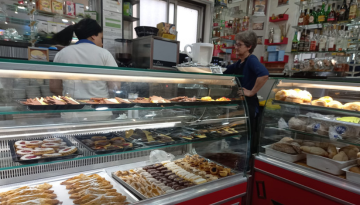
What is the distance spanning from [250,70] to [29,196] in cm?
285

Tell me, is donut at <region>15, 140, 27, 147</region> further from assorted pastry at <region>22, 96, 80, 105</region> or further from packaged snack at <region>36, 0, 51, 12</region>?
packaged snack at <region>36, 0, 51, 12</region>

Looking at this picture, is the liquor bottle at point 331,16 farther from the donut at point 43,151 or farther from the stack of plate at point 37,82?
the donut at point 43,151

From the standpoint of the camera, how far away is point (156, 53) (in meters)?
5.04

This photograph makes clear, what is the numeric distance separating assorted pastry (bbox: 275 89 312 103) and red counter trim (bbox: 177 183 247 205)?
1.08 metres

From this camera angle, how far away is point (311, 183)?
7.44 feet

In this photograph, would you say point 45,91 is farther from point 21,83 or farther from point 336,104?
point 336,104

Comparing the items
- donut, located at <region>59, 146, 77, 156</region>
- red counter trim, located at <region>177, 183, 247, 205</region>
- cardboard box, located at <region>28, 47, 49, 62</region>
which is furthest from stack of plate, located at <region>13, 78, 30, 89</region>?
red counter trim, located at <region>177, 183, 247, 205</region>

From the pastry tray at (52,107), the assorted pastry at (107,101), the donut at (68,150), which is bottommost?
the donut at (68,150)

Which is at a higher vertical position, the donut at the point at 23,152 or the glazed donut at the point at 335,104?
the glazed donut at the point at 335,104

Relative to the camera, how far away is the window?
20.6 ft

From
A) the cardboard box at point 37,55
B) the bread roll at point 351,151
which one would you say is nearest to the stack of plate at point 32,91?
the cardboard box at point 37,55

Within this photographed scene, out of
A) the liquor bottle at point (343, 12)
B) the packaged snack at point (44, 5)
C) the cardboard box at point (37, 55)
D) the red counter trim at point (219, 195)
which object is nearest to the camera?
the red counter trim at point (219, 195)

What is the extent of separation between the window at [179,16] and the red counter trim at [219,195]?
5.16 meters

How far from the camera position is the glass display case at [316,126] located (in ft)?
7.39
